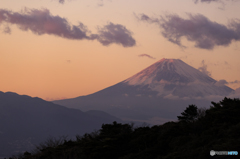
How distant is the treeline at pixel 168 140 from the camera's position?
1108 inches

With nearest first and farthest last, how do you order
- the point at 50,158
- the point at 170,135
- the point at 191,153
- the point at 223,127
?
the point at 191,153, the point at 223,127, the point at 170,135, the point at 50,158

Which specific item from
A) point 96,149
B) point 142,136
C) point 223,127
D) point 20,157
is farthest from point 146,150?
point 20,157

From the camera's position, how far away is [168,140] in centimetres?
3219

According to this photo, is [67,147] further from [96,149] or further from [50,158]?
[96,149]

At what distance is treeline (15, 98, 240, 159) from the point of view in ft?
92.3

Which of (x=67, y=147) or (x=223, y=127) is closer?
(x=223, y=127)

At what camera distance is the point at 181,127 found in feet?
111

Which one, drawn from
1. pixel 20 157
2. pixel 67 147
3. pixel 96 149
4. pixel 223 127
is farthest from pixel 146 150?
pixel 20 157

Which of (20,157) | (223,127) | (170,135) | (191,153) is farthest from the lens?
(20,157)

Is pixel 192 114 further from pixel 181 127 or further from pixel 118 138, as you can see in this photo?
pixel 118 138

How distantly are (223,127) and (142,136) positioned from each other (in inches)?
336

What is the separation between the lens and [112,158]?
3262cm

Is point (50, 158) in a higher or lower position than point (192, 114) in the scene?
lower

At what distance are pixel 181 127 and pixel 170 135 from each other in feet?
5.79
